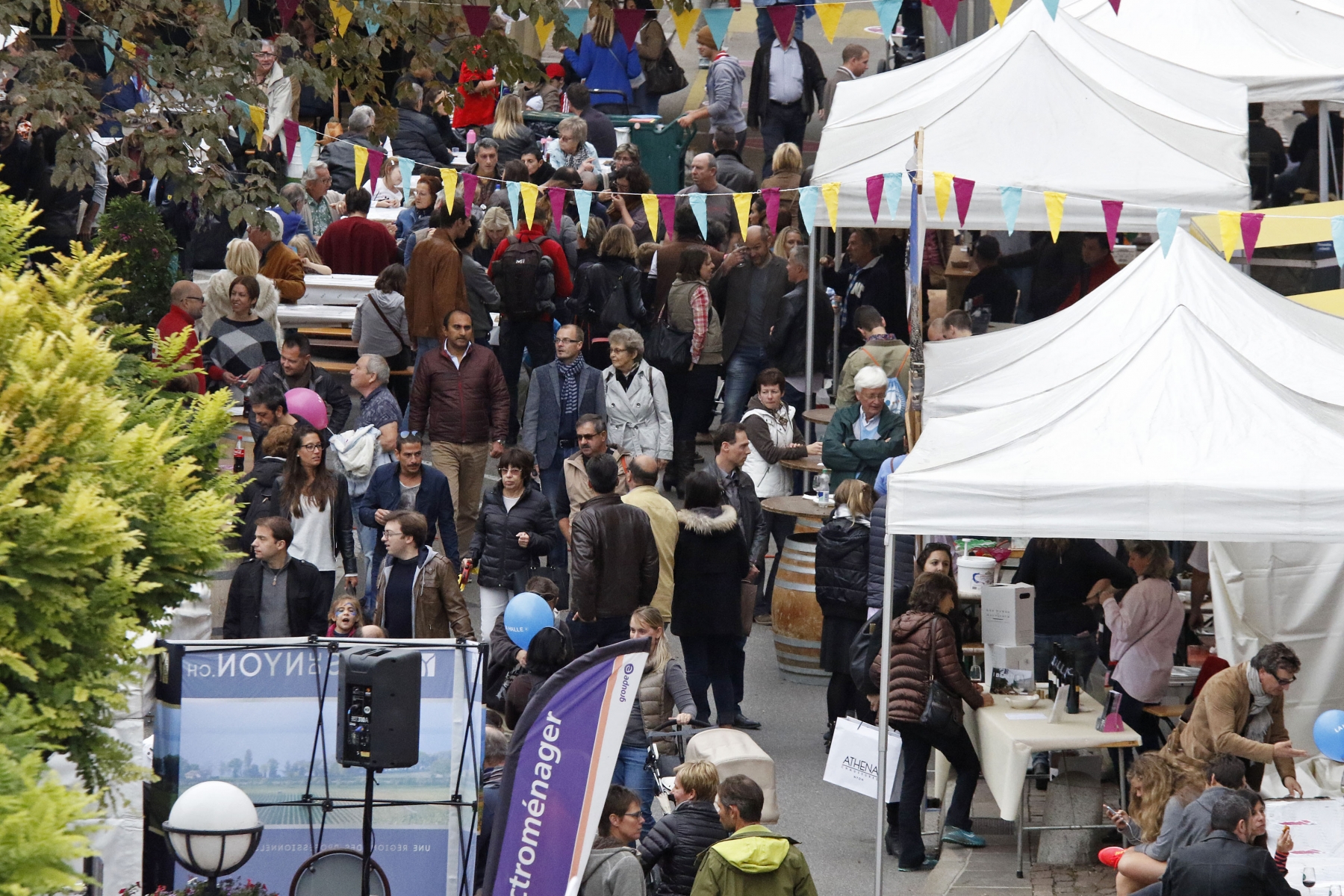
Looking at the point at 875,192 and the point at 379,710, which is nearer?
the point at 379,710

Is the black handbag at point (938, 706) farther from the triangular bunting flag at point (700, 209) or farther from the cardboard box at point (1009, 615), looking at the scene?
the triangular bunting flag at point (700, 209)

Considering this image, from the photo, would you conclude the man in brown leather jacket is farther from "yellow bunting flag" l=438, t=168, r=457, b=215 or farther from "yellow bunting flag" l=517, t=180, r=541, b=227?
"yellow bunting flag" l=438, t=168, r=457, b=215

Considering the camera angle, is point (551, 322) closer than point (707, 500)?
No

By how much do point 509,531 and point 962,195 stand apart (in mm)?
3669

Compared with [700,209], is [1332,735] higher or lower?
lower

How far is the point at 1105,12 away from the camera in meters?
15.9

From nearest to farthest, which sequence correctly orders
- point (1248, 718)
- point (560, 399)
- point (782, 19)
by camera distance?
point (1248, 718), point (560, 399), point (782, 19)

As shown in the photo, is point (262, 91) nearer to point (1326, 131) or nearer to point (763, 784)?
point (763, 784)

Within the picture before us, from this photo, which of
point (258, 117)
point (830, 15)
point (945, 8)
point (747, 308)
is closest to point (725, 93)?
point (747, 308)

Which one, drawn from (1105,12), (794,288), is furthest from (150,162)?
(1105,12)

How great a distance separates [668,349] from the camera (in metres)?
13.8

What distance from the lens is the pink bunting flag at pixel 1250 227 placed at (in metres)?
10.7

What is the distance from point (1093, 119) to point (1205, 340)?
15.0ft

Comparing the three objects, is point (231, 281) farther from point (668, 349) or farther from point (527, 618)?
point (527, 618)
